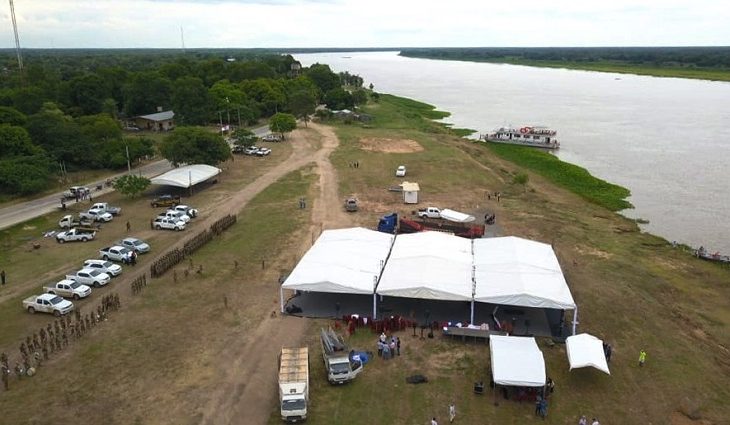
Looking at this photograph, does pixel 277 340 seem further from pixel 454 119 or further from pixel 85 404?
pixel 454 119

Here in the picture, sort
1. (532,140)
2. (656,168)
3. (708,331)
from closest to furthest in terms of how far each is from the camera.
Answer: (708,331), (656,168), (532,140)

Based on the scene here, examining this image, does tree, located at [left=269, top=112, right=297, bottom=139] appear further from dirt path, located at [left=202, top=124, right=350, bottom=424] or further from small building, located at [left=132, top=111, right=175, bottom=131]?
dirt path, located at [left=202, top=124, right=350, bottom=424]

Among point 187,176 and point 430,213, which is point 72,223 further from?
point 430,213

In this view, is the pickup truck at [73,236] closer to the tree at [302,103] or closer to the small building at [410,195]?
the small building at [410,195]

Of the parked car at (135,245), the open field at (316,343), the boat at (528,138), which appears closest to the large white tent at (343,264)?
the open field at (316,343)

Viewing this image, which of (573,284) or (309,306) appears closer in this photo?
(309,306)

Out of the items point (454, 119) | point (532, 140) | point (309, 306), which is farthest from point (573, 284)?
point (454, 119)

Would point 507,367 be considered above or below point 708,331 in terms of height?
above
